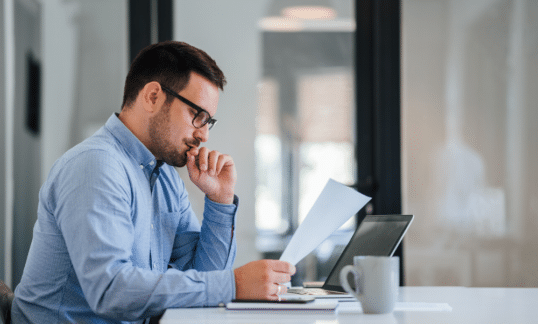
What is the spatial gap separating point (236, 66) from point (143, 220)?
163 centimetres

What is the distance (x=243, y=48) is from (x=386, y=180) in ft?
3.41

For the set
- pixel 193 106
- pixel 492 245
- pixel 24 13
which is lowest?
pixel 492 245

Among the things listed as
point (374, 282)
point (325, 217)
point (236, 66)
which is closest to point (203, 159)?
point (325, 217)

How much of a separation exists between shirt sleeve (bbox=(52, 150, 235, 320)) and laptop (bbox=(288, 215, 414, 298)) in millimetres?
346

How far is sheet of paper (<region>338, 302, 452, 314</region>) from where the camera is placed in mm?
1019

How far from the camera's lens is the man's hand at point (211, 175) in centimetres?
144

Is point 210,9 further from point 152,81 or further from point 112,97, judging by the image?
point 152,81

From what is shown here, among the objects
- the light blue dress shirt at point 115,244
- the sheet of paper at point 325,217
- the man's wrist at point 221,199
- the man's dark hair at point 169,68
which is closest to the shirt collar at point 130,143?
the light blue dress shirt at point 115,244

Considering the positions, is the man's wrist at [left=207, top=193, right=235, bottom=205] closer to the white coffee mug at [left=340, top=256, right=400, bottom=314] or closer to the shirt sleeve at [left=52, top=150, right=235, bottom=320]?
the shirt sleeve at [left=52, top=150, right=235, bottom=320]

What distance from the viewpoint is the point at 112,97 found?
267cm

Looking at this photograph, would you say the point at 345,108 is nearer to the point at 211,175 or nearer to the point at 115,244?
the point at 211,175

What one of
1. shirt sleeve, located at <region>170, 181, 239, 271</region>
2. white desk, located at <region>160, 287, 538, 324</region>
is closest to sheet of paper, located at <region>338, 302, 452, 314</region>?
white desk, located at <region>160, 287, 538, 324</region>

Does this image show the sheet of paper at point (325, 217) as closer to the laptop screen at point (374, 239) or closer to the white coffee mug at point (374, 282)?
the laptop screen at point (374, 239)

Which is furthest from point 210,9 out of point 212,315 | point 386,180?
point 212,315
